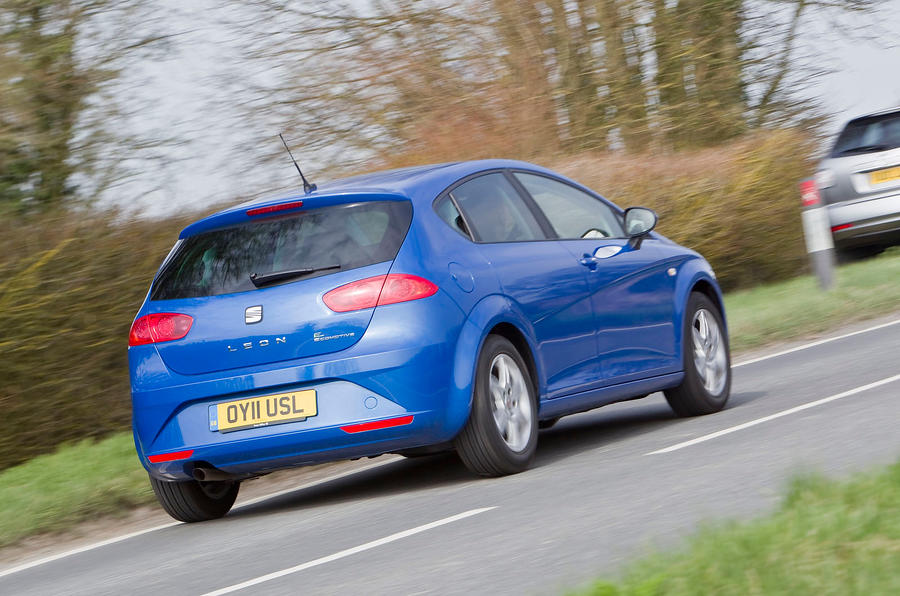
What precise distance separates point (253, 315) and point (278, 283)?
0.68ft

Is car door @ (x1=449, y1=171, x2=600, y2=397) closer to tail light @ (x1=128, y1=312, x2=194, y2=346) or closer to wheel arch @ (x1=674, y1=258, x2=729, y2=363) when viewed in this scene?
wheel arch @ (x1=674, y1=258, x2=729, y2=363)

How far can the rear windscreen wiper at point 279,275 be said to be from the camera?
23.3 feet

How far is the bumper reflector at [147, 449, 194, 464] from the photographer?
715 cm

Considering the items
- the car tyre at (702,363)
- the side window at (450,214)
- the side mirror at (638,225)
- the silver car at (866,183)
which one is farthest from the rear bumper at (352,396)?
the silver car at (866,183)

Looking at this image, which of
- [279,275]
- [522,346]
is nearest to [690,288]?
[522,346]

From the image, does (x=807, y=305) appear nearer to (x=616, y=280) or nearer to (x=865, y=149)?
(x=865, y=149)

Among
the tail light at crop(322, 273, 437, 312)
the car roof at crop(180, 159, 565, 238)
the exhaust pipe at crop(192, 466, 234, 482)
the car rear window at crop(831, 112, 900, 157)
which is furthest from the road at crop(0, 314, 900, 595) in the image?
the car rear window at crop(831, 112, 900, 157)

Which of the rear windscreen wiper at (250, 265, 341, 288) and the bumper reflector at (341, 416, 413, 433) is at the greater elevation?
the rear windscreen wiper at (250, 265, 341, 288)

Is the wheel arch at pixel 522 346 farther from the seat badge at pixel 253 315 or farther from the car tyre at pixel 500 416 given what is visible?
the seat badge at pixel 253 315

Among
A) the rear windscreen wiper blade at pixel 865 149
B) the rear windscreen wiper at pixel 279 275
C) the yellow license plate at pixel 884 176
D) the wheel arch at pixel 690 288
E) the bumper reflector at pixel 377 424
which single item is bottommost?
the yellow license plate at pixel 884 176

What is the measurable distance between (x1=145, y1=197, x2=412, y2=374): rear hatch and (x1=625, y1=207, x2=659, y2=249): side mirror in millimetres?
2136

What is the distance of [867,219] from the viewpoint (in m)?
18.3

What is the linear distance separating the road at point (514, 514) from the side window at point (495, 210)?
1.30 m

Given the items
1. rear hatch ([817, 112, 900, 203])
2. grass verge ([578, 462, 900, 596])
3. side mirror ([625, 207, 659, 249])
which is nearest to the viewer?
grass verge ([578, 462, 900, 596])
